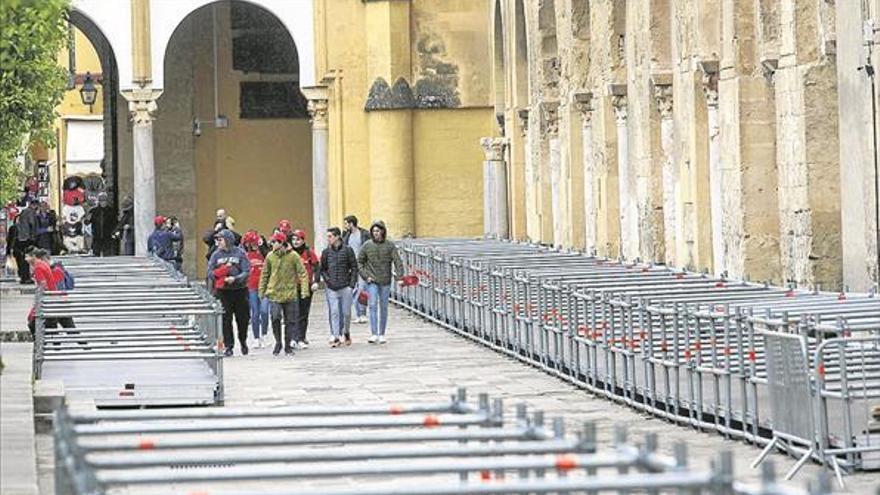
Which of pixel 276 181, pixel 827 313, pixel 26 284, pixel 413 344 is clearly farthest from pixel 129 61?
pixel 827 313

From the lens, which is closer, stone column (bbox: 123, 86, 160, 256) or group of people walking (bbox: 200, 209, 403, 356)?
group of people walking (bbox: 200, 209, 403, 356)

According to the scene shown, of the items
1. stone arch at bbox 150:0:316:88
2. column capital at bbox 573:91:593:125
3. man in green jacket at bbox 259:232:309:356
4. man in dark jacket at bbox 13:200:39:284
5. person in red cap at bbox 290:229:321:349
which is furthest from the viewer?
stone arch at bbox 150:0:316:88

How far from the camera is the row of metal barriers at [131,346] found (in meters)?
22.7

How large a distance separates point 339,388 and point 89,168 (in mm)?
48278

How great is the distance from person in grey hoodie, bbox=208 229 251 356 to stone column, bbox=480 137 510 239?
58.5 feet

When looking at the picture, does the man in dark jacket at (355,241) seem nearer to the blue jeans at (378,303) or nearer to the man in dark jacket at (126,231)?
the blue jeans at (378,303)

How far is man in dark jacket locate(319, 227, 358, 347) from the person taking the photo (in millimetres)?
32812

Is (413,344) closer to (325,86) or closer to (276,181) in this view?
(325,86)

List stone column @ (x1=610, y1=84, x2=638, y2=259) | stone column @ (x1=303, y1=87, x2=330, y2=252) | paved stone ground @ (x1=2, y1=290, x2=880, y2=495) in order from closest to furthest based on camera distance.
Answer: paved stone ground @ (x1=2, y1=290, x2=880, y2=495)
stone column @ (x1=610, y1=84, x2=638, y2=259)
stone column @ (x1=303, y1=87, x2=330, y2=252)

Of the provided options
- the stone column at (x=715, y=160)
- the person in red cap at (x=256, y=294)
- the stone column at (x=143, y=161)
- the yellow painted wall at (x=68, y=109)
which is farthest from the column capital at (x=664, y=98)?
the yellow painted wall at (x=68, y=109)

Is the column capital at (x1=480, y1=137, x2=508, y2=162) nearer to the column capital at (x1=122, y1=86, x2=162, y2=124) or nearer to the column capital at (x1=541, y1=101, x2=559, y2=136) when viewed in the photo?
the column capital at (x1=541, y1=101, x2=559, y2=136)

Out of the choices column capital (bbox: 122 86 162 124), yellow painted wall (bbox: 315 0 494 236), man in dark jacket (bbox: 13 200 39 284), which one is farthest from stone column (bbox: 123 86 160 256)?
man in dark jacket (bbox: 13 200 39 284)

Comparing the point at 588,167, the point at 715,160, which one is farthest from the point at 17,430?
the point at 588,167

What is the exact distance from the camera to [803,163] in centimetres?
2967
